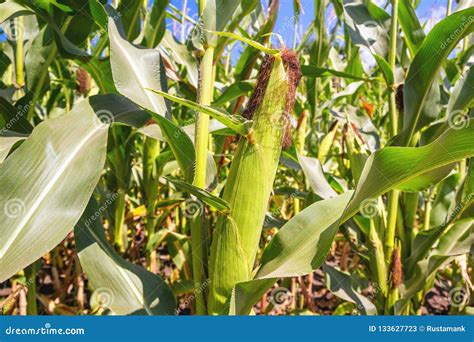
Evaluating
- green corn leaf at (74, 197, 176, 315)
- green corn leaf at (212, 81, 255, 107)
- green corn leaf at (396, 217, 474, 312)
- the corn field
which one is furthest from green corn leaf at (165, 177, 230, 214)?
green corn leaf at (396, 217, 474, 312)

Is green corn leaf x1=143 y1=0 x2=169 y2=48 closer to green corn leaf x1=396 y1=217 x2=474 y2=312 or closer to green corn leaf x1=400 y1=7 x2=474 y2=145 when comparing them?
green corn leaf x1=400 y1=7 x2=474 y2=145

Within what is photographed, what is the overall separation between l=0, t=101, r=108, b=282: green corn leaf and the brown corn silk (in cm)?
30

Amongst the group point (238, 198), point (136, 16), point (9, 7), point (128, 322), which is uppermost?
point (136, 16)

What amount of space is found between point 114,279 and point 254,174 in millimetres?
461

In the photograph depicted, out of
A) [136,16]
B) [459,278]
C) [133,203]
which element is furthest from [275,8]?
[459,278]

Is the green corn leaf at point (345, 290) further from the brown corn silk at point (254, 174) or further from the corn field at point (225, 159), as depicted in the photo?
the brown corn silk at point (254, 174)

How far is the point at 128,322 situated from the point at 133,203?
64.3 inches

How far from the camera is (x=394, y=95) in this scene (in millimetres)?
1550

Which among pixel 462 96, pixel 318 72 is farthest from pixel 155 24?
pixel 462 96

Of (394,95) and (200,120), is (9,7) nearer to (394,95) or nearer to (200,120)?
(200,120)

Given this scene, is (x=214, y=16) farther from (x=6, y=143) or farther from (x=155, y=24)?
(x=6, y=143)

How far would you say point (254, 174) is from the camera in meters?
0.99

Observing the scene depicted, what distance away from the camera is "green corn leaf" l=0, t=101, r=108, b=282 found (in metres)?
0.80

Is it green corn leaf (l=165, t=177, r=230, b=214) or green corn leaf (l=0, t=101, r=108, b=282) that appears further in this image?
green corn leaf (l=165, t=177, r=230, b=214)
